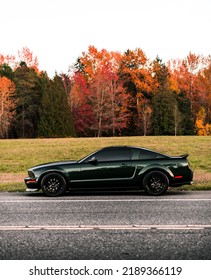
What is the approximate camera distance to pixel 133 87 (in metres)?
70.1

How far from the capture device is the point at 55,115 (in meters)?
56.5

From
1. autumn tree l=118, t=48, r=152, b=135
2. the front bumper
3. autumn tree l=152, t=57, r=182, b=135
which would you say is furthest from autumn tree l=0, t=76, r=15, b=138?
the front bumper

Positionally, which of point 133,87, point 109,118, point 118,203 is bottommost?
point 118,203

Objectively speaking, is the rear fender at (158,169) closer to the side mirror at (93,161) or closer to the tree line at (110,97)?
the side mirror at (93,161)

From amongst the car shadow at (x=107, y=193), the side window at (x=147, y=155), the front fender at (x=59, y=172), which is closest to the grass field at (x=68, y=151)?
the car shadow at (x=107, y=193)

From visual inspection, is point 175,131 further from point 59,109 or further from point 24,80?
point 24,80

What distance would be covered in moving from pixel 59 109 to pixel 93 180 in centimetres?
4473

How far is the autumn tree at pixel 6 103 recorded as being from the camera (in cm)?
6247

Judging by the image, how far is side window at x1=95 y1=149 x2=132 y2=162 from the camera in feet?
43.8

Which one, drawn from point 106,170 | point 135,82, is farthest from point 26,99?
point 106,170

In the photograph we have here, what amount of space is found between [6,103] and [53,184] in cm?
5213

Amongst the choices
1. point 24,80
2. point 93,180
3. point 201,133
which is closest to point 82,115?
point 24,80

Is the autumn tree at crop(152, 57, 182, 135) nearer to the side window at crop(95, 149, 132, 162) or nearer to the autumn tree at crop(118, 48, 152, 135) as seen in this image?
the autumn tree at crop(118, 48, 152, 135)

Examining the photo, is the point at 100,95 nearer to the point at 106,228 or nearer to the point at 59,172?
the point at 59,172
